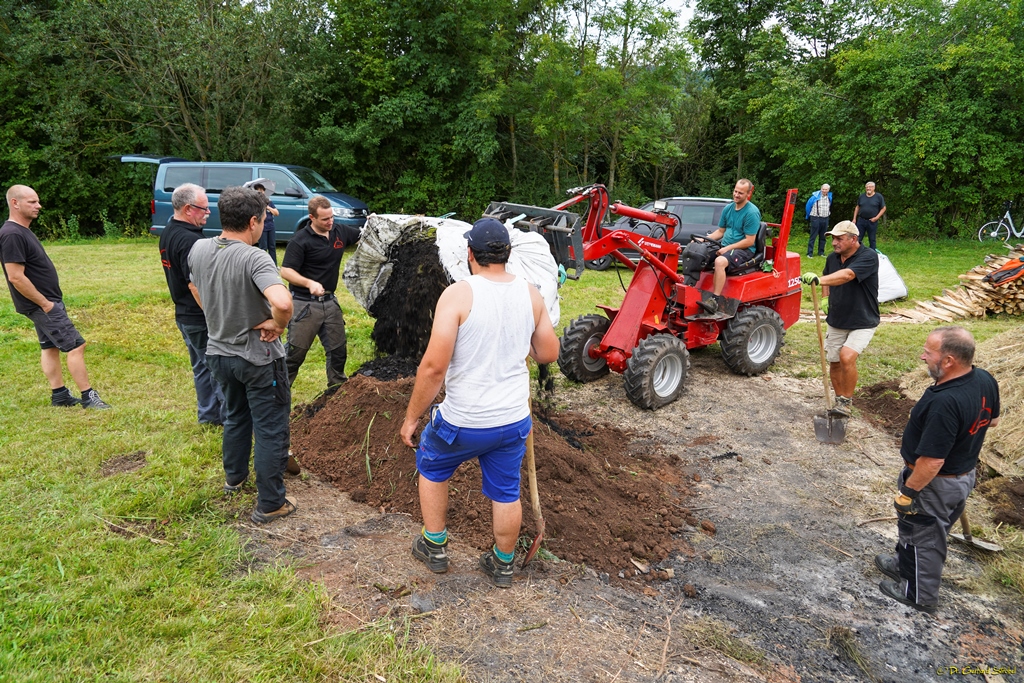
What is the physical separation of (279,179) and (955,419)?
12.7 metres

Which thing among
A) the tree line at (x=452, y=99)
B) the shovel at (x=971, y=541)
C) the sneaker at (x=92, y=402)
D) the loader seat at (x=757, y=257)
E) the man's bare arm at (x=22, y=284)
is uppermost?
the tree line at (x=452, y=99)

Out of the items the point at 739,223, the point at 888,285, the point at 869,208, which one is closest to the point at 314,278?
the point at 739,223

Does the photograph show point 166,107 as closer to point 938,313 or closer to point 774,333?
point 774,333

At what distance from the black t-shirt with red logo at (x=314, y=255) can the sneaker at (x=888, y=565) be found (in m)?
4.41

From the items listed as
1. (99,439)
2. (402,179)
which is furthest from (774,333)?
(402,179)

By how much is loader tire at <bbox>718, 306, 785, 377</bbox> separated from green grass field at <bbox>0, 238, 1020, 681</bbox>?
424 cm

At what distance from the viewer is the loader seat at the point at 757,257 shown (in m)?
7.13

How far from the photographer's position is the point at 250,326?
3.57 metres

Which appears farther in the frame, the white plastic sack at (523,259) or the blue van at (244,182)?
the blue van at (244,182)

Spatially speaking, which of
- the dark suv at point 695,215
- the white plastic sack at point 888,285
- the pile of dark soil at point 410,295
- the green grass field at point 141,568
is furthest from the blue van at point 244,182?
the white plastic sack at point 888,285

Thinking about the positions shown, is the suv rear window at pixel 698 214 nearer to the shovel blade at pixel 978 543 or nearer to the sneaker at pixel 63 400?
the shovel blade at pixel 978 543

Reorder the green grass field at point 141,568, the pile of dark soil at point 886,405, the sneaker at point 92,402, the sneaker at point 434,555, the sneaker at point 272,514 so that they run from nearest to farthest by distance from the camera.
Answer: the green grass field at point 141,568
the sneaker at point 434,555
the sneaker at point 272,514
the sneaker at point 92,402
the pile of dark soil at point 886,405

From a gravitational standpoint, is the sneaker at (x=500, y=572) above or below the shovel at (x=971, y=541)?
above

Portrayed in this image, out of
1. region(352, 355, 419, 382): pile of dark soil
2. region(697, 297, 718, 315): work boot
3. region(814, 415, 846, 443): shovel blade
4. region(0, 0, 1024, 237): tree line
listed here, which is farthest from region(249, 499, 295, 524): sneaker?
region(0, 0, 1024, 237): tree line
